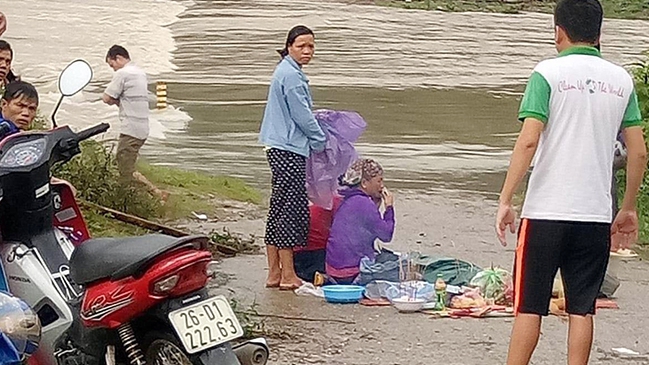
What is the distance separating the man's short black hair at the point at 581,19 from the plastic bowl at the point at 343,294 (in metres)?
2.76

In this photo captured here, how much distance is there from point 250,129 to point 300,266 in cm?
849

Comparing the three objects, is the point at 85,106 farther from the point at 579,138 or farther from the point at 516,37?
the point at 516,37

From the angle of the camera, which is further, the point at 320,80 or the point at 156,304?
the point at 320,80

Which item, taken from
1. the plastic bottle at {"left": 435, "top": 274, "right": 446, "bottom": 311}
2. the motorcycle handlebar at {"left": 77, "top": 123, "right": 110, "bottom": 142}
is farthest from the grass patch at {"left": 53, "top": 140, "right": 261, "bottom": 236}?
the motorcycle handlebar at {"left": 77, "top": 123, "right": 110, "bottom": 142}

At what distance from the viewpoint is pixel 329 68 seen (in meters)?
25.7

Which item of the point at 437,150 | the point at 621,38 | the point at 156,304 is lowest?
the point at 621,38

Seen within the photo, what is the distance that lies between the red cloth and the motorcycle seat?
3.18 metres

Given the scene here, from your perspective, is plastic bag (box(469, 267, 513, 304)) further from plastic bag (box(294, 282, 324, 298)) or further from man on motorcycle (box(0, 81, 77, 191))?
man on motorcycle (box(0, 81, 77, 191))

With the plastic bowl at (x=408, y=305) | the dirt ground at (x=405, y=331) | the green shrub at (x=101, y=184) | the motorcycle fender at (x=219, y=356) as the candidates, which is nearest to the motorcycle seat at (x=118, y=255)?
the motorcycle fender at (x=219, y=356)

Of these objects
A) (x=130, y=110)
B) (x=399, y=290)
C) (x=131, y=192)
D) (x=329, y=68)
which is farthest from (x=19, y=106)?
(x=329, y=68)

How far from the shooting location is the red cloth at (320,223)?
8.15m

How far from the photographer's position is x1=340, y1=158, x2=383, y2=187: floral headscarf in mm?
8102

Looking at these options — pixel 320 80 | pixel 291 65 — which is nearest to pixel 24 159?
pixel 291 65

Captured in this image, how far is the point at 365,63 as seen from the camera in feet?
89.0
